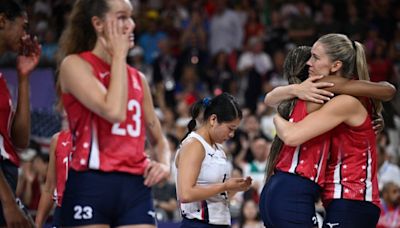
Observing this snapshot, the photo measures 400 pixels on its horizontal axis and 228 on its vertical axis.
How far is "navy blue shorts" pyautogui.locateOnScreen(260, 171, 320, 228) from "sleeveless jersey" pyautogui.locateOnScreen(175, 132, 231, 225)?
0.68 m

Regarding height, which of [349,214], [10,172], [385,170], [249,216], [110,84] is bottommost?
[249,216]

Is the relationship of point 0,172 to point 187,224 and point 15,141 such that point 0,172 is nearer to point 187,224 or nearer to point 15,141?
point 15,141

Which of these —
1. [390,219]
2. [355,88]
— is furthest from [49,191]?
[390,219]

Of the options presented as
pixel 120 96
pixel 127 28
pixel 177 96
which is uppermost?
pixel 127 28

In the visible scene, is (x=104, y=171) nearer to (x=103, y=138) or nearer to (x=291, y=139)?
(x=103, y=138)

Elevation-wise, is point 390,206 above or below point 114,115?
below

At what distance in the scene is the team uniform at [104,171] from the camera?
5.04 meters

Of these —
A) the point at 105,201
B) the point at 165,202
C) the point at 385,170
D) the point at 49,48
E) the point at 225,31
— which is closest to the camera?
the point at 105,201

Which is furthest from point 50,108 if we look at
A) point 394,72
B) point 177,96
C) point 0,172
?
point 0,172

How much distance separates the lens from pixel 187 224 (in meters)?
6.69

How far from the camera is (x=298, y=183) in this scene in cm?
600

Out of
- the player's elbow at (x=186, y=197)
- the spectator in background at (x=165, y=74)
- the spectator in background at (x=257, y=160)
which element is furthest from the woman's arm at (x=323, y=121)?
the spectator in background at (x=165, y=74)

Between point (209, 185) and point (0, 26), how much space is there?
1876 millimetres

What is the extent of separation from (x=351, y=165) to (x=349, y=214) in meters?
0.33
